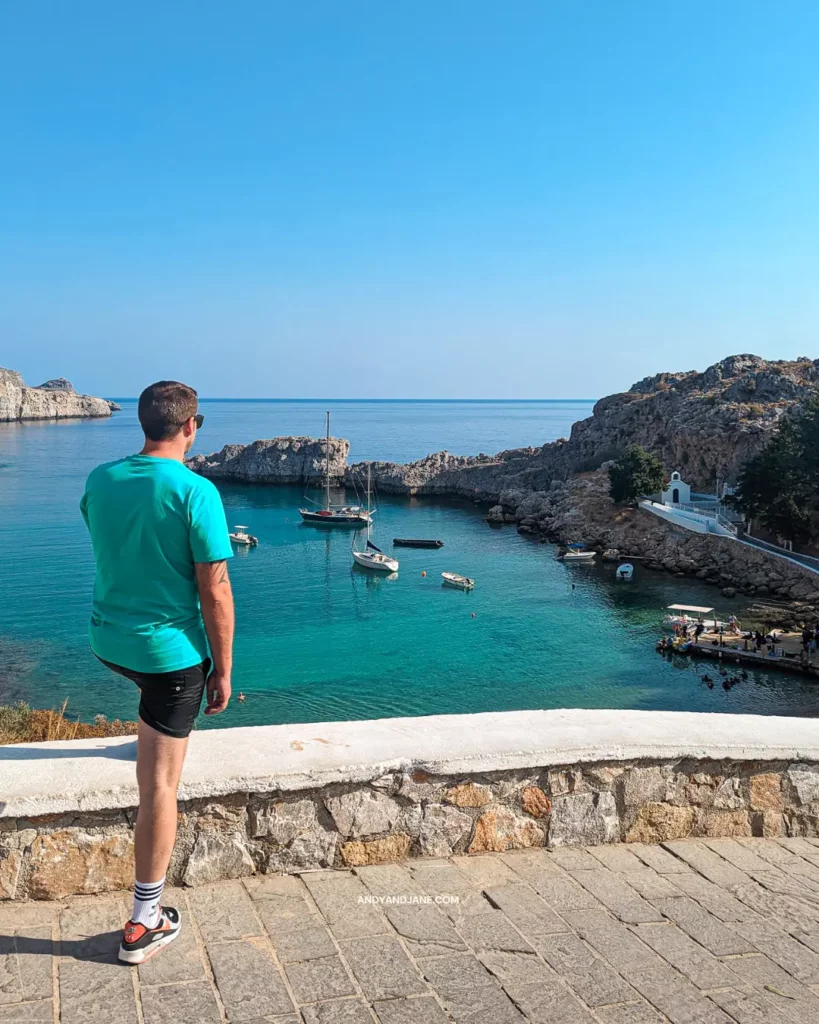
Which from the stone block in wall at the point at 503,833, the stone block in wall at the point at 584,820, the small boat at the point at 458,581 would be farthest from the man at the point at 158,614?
the small boat at the point at 458,581

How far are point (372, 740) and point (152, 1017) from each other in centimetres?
145

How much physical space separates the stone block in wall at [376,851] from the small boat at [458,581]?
122 feet

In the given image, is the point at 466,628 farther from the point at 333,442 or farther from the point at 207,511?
the point at 333,442

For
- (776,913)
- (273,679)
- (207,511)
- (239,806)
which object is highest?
(207,511)

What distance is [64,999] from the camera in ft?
8.07

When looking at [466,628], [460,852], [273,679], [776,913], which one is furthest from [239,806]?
[466,628]

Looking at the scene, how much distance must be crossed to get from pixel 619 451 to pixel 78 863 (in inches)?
2811

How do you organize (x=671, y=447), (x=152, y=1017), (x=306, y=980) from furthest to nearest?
(x=671, y=447) < (x=306, y=980) < (x=152, y=1017)

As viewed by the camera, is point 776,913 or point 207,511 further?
point 776,913

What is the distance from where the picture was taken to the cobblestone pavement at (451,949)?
8.29 ft

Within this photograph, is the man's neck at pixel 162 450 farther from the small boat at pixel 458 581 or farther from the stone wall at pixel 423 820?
the small boat at pixel 458 581

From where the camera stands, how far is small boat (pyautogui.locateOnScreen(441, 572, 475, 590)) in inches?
1597

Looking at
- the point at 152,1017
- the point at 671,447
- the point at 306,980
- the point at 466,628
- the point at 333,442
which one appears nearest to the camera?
the point at 152,1017

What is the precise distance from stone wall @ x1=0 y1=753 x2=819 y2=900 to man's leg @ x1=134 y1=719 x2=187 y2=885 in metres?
0.32
